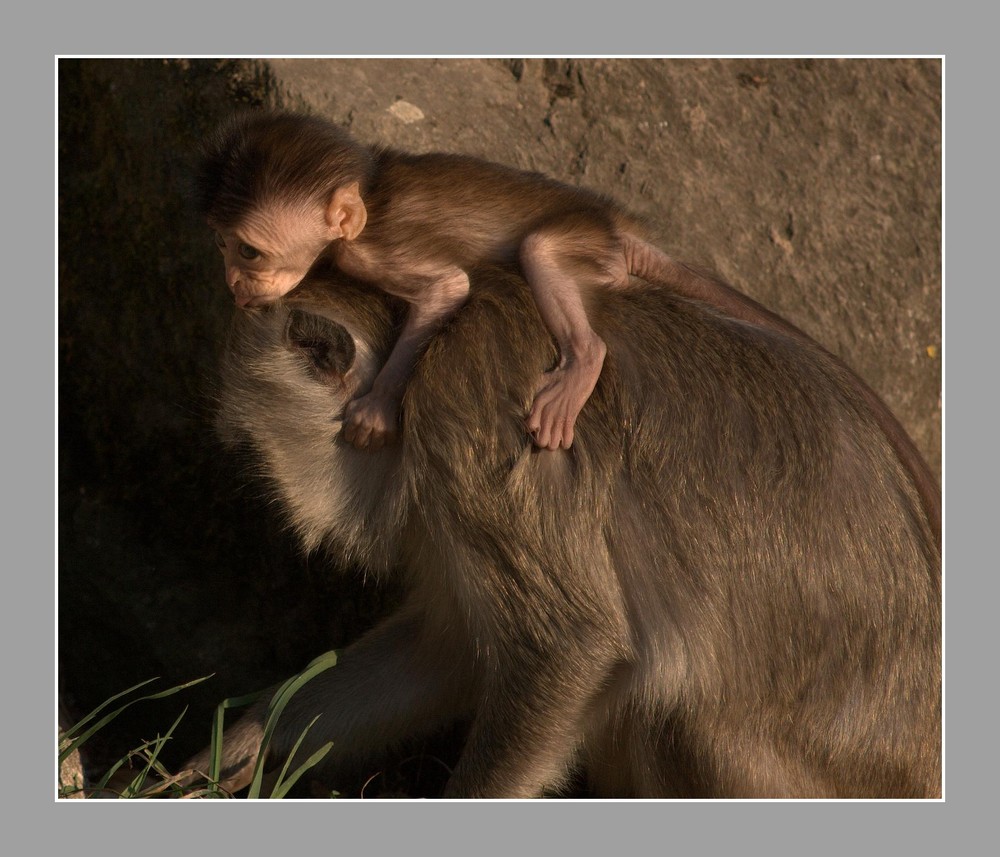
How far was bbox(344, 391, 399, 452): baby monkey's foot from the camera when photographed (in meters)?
3.44

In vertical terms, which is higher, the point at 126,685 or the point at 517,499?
the point at 517,499

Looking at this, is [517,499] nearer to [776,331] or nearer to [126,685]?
[776,331]

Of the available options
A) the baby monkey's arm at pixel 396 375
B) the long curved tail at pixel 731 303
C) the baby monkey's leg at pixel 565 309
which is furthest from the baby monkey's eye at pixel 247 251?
the long curved tail at pixel 731 303

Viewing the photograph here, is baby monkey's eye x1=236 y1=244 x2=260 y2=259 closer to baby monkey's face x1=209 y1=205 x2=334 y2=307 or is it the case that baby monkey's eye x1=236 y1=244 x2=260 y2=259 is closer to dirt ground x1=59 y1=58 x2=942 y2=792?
baby monkey's face x1=209 y1=205 x2=334 y2=307

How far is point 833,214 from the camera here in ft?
17.4

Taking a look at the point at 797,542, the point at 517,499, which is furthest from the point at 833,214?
the point at 517,499

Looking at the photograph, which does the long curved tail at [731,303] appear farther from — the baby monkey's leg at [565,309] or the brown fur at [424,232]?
the baby monkey's leg at [565,309]

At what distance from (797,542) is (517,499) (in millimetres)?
847

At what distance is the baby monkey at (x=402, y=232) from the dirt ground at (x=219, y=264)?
0.90 metres

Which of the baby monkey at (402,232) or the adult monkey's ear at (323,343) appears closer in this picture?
the baby monkey at (402,232)

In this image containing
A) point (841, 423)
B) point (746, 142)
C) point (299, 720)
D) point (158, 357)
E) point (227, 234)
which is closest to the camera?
point (227, 234)

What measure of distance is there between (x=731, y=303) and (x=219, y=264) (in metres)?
1.98

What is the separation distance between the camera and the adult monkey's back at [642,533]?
11.1 ft

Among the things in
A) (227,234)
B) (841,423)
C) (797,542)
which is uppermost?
(227,234)
